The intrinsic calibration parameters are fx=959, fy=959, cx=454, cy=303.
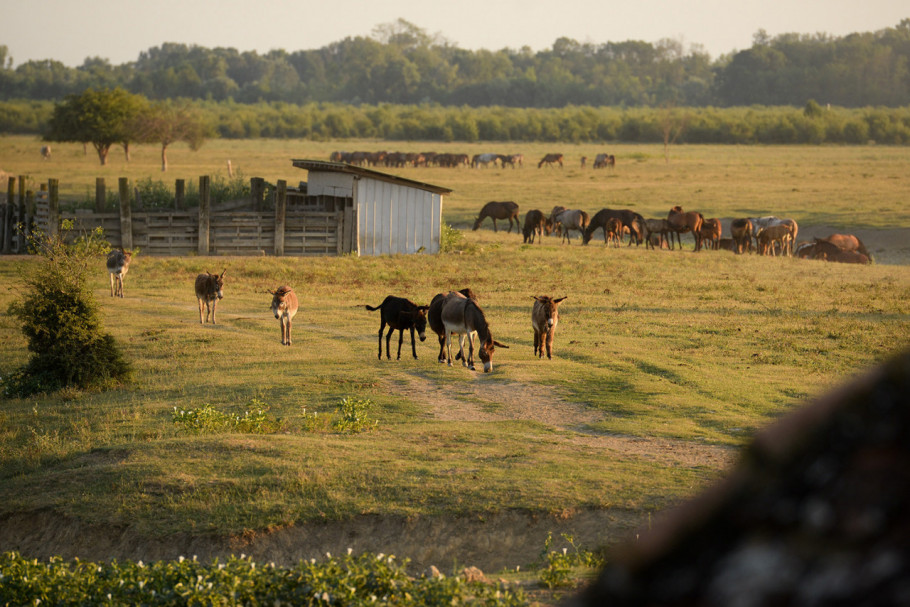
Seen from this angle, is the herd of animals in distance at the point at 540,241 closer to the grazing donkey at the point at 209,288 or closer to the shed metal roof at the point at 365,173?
the grazing donkey at the point at 209,288

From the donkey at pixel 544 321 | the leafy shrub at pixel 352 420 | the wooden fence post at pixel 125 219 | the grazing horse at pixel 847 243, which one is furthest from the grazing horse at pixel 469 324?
the grazing horse at pixel 847 243

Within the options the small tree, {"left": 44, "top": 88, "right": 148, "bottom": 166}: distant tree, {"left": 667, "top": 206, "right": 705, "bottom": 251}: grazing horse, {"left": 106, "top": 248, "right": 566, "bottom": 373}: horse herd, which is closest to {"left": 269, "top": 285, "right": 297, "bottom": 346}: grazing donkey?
{"left": 106, "top": 248, "right": 566, "bottom": 373}: horse herd

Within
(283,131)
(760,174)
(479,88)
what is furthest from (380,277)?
(479,88)

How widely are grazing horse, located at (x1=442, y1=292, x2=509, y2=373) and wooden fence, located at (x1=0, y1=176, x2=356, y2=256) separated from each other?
1402 centimetres

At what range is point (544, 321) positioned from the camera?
1462cm

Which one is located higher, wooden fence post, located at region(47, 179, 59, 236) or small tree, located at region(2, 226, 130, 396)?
wooden fence post, located at region(47, 179, 59, 236)

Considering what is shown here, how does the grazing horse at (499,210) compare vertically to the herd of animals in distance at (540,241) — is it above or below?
above

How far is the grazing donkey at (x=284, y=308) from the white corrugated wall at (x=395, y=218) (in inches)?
487

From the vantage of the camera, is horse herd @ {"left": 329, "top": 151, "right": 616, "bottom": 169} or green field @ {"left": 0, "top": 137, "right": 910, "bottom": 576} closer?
green field @ {"left": 0, "top": 137, "right": 910, "bottom": 576}

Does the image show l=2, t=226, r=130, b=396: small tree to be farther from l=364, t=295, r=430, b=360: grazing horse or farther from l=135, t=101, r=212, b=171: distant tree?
l=135, t=101, r=212, b=171: distant tree

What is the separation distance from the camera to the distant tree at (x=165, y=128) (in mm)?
63625

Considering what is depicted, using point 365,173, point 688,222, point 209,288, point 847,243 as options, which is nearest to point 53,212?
point 365,173

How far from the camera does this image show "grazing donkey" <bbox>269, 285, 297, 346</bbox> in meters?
15.5

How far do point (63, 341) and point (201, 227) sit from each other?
Result: 46.4 feet
